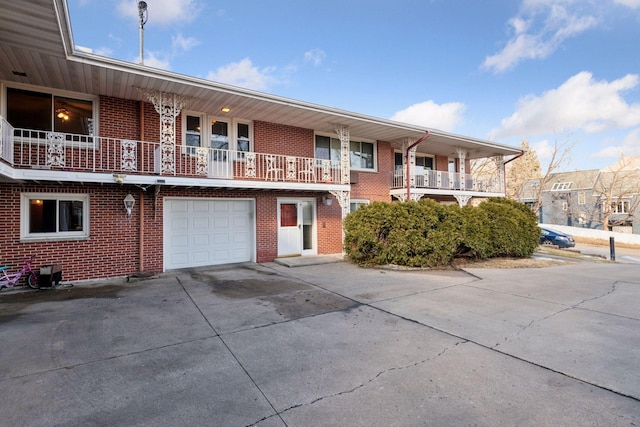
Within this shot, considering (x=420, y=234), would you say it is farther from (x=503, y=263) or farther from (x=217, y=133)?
(x=217, y=133)

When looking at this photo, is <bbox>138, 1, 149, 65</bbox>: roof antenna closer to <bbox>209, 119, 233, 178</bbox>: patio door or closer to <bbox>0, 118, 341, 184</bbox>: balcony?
<bbox>209, 119, 233, 178</bbox>: patio door

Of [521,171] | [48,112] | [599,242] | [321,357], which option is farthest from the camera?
[521,171]

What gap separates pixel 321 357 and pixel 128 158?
7.27 metres

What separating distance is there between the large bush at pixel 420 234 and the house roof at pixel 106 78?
344cm

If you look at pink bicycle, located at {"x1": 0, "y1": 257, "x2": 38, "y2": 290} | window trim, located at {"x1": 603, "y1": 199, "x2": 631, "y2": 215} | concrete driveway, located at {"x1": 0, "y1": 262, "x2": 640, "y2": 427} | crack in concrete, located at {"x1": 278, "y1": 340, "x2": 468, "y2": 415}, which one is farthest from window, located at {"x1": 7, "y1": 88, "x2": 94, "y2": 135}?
window trim, located at {"x1": 603, "y1": 199, "x2": 631, "y2": 215}

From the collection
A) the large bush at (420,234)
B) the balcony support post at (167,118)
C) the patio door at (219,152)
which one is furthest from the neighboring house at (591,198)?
the balcony support post at (167,118)

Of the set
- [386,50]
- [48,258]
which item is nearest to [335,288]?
[48,258]

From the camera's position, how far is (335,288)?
6.97 m

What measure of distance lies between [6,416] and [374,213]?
28.7ft

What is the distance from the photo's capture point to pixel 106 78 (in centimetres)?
730

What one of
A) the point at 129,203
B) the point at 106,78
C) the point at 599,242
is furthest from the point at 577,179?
the point at 106,78

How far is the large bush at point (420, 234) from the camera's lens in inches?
380

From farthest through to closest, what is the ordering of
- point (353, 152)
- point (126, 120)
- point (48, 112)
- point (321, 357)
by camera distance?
point (353, 152)
point (126, 120)
point (48, 112)
point (321, 357)

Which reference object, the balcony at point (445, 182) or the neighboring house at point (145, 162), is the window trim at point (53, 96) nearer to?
the neighboring house at point (145, 162)
